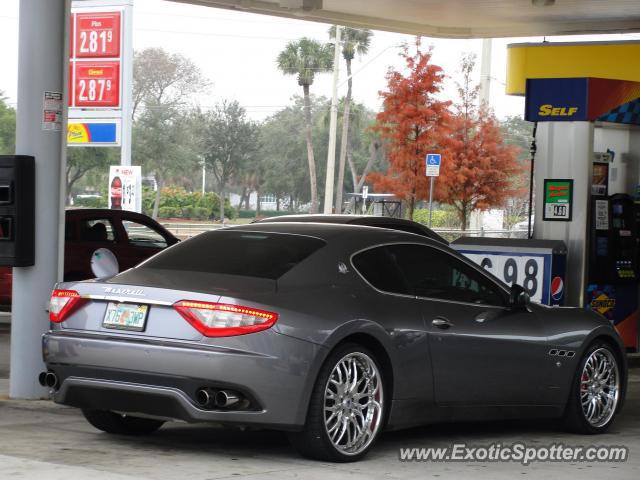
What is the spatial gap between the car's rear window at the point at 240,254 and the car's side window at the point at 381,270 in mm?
286

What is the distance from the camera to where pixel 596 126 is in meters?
14.6

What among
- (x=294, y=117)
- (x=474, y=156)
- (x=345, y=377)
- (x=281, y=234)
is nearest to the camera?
(x=345, y=377)

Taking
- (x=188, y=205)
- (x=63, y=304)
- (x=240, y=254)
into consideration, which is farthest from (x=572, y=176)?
(x=188, y=205)

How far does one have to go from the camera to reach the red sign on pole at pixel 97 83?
3119cm

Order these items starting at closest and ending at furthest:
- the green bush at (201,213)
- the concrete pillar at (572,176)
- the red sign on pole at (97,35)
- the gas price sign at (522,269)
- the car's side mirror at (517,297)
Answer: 1. the car's side mirror at (517,297)
2. the gas price sign at (522,269)
3. the concrete pillar at (572,176)
4. the red sign on pole at (97,35)
5. the green bush at (201,213)

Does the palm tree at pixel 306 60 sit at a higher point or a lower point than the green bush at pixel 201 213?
higher

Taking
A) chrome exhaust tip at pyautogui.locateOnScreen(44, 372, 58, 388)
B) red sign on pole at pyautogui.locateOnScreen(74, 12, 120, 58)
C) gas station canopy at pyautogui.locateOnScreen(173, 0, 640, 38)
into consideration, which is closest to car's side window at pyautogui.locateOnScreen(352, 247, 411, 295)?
chrome exhaust tip at pyautogui.locateOnScreen(44, 372, 58, 388)

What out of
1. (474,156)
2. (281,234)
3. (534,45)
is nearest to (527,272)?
(281,234)

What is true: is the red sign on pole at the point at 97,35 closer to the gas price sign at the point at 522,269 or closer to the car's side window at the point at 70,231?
the car's side window at the point at 70,231

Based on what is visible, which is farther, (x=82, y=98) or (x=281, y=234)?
(x=82, y=98)

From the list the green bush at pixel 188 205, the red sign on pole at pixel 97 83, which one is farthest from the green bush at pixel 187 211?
the red sign on pole at pixel 97 83

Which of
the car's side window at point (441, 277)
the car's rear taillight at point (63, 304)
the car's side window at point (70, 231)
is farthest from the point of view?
the car's side window at point (70, 231)

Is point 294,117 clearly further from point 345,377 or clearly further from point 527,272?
point 345,377

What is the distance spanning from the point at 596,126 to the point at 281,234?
7680 mm
